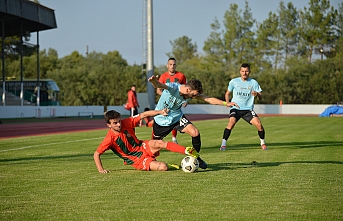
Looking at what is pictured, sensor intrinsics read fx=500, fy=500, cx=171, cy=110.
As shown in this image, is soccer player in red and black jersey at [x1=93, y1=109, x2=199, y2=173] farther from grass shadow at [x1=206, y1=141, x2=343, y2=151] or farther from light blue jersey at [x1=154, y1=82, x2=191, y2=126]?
grass shadow at [x1=206, y1=141, x2=343, y2=151]

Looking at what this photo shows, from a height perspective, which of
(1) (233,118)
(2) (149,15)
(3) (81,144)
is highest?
(2) (149,15)

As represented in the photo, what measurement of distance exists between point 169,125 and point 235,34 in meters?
71.2

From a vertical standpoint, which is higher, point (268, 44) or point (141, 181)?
point (268, 44)

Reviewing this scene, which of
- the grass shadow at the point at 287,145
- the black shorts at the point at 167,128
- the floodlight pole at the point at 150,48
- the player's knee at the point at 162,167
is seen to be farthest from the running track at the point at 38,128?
the player's knee at the point at 162,167

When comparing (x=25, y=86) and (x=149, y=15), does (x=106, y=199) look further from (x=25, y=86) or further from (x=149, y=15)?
(x=25, y=86)

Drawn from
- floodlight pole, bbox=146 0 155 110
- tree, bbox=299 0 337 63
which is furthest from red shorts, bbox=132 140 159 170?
tree, bbox=299 0 337 63

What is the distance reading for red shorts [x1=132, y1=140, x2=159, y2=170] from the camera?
9.08 metres

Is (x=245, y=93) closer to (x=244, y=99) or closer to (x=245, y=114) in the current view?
(x=244, y=99)

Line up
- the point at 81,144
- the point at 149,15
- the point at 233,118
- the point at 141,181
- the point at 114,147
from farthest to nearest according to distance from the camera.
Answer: the point at 149,15 < the point at 81,144 < the point at 233,118 < the point at 114,147 < the point at 141,181

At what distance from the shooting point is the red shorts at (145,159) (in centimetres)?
908

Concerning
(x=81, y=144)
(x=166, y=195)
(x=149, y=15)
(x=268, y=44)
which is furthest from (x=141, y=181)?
(x=268, y=44)

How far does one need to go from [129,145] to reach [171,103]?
3.73ft

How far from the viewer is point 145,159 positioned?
9.11m

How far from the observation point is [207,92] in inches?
2749
